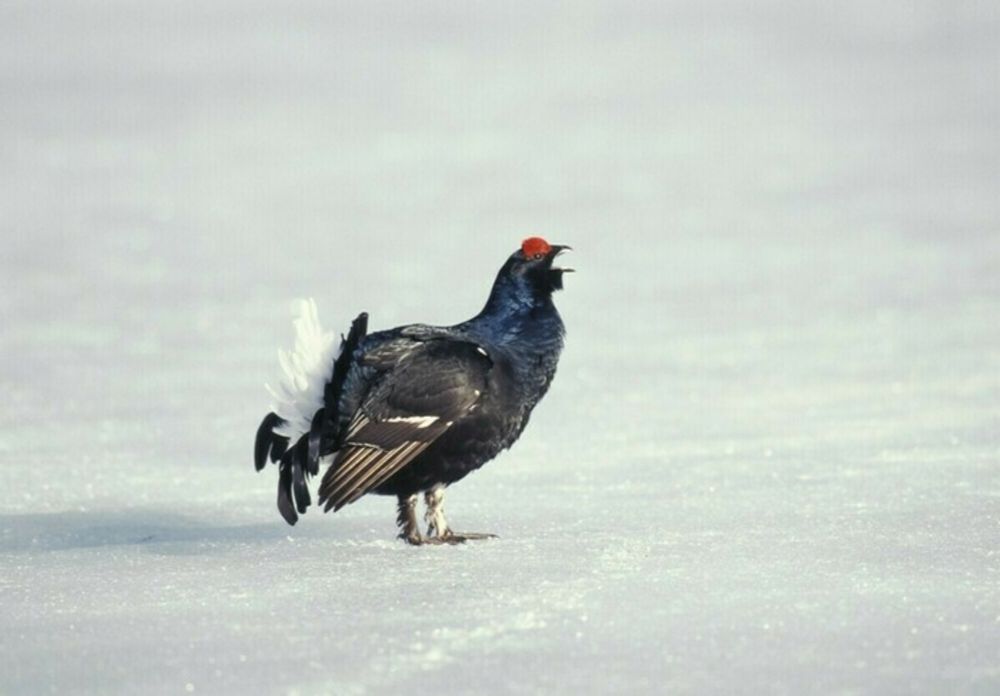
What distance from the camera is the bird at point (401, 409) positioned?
5.40 m

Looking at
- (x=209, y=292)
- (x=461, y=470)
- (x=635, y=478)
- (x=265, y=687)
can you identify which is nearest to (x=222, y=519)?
(x=461, y=470)

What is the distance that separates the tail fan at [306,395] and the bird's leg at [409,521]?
33cm

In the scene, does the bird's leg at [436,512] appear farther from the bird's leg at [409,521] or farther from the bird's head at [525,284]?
the bird's head at [525,284]

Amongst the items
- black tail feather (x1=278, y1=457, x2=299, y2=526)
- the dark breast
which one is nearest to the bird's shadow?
black tail feather (x1=278, y1=457, x2=299, y2=526)

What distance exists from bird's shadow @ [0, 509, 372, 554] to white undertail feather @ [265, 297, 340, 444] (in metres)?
0.45

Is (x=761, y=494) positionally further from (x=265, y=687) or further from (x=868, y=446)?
(x=265, y=687)

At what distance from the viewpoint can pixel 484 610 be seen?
4188 mm

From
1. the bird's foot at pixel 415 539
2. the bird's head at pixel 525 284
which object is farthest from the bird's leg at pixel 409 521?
the bird's head at pixel 525 284

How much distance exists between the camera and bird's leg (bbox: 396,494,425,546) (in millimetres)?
5527

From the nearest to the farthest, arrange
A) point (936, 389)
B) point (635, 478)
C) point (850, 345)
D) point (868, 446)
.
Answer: point (635, 478) < point (868, 446) < point (936, 389) < point (850, 345)

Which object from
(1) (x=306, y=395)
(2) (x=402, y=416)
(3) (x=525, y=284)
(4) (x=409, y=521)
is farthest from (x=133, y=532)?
(3) (x=525, y=284)

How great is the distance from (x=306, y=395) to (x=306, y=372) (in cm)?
8

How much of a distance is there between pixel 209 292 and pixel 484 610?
29.9 feet

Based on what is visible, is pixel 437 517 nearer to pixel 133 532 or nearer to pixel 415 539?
pixel 415 539
